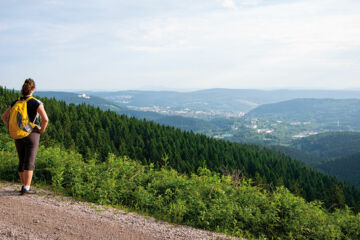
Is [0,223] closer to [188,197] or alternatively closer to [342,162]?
[188,197]

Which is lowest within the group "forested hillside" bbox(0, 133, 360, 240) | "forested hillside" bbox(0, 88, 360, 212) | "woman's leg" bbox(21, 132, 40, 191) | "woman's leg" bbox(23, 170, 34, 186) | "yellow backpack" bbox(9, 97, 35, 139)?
"forested hillside" bbox(0, 88, 360, 212)

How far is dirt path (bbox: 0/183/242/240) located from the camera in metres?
6.23

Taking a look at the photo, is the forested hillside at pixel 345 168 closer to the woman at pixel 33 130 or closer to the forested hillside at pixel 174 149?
the forested hillside at pixel 174 149

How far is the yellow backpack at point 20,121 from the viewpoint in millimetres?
7516

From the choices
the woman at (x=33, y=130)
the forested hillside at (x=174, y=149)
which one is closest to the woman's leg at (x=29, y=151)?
the woman at (x=33, y=130)

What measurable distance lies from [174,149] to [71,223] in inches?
2504

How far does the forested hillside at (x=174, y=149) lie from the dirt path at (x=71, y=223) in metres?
41.5

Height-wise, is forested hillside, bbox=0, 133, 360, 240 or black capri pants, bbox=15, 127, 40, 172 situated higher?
black capri pants, bbox=15, 127, 40, 172

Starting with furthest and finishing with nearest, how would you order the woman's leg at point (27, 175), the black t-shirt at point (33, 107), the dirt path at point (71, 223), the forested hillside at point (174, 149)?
the forested hillside at point (174, 149)
the woman's leg at point (27, 175)
the black t-shirt at point (33, 107)
the dirt path at point (71, 223)

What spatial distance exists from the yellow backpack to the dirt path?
2102mm

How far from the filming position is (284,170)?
85.0 metres

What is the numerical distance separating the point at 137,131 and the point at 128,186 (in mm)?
70110

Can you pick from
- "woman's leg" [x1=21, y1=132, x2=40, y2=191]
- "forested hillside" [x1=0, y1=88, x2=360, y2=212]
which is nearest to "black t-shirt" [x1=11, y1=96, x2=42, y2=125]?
"woman's leg" [x1=21, y1=132, x2=40, y2=191]

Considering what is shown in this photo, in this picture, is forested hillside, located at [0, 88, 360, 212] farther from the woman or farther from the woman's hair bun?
the woman's hair bun
